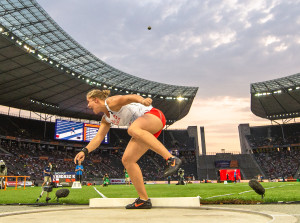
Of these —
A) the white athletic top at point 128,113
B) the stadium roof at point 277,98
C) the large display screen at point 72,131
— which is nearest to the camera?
the white athletic top at point 128,113

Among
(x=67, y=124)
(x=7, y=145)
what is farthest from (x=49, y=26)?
(x=7, y=145)

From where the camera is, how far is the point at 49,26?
2856cm

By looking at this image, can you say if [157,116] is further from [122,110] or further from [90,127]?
[90,127]

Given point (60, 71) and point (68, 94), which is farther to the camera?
point (68, 94)

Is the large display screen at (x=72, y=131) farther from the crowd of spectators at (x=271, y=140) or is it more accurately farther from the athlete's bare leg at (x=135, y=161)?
the athlete's bare leg at (x=135, y=161)

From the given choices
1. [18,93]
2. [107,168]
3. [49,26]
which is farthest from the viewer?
[107,168]

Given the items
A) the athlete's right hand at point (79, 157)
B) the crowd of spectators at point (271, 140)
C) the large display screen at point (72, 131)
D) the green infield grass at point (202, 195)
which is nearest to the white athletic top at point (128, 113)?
the athlete's right hand at point (79, 157)

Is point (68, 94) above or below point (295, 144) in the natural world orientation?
above

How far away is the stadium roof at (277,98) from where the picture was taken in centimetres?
4403

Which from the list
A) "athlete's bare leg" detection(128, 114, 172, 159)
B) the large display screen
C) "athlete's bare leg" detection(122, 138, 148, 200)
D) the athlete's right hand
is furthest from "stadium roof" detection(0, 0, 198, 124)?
"athlete's bare leg" detection(128, 114, 172, 159)

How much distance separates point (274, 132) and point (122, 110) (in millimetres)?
61518

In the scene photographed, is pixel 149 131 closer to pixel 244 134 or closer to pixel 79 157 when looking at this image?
pixel 79 157

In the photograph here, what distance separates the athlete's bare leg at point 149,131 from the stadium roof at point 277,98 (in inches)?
1738

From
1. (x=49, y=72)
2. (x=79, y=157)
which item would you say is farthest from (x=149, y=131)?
(x=49, y=72)
